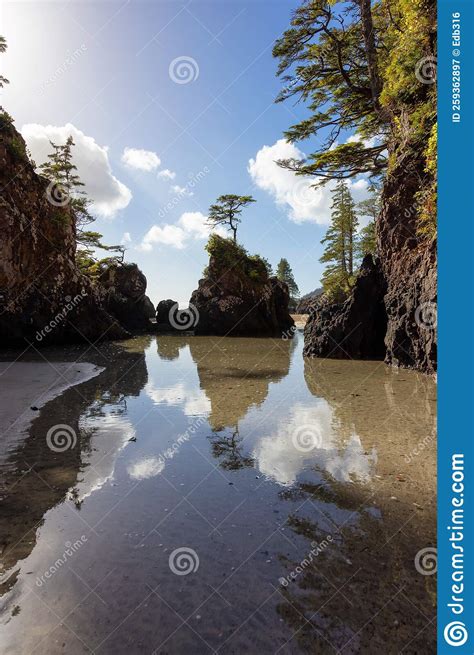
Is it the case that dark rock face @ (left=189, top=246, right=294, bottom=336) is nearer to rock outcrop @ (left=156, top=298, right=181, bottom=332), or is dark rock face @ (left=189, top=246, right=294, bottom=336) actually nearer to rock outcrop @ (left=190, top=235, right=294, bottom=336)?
rock outcrop @ (left=190, top=235, right=294, bottom=336)

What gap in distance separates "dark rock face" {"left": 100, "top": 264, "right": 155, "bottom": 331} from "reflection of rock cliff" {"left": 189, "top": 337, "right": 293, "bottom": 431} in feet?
79.4

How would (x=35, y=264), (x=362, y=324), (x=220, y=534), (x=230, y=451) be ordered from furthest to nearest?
(x=35, y=264) < (x=362, y=324) < (x=230, y=451) < (x=220, y=534)

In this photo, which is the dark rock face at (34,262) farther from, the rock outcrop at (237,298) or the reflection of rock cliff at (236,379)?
the rock outcrop at (237,298)

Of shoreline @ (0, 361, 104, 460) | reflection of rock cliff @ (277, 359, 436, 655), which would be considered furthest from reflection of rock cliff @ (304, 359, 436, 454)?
shoreline @ (0, 361, 104, 460)

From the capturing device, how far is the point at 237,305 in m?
38.0

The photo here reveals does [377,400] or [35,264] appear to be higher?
[377,400]

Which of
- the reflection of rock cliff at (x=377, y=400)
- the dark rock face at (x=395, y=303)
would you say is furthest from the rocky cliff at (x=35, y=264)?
the reflection of rock cliff at (x=377, y=400)

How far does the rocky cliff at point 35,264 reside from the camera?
20.5 meters

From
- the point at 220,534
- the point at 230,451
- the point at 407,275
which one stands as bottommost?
the point at 220,534

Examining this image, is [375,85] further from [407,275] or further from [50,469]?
[50,469]

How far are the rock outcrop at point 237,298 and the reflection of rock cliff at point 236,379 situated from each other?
15.7m


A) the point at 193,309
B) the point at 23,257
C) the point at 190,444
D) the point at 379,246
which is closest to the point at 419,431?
the point at 190,444

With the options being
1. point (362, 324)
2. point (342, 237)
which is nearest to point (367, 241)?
point (342, 237)

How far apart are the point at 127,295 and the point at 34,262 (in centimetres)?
2110
